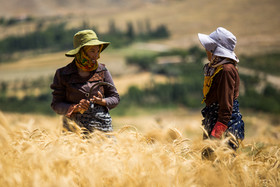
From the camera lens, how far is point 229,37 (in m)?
3.55

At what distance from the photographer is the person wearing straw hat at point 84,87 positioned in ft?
12.3

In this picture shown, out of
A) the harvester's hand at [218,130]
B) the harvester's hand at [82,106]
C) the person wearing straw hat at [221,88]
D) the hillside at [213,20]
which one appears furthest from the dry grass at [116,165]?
the hillside at [213,20]

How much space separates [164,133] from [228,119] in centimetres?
61

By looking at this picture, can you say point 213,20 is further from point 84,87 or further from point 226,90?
point 226,90

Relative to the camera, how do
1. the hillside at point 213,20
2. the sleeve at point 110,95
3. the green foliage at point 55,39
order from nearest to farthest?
the sleeve at point 110,95 < the green foliage at point 55,39 < the hillside at point 213,20

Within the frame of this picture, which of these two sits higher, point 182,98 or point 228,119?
point 228,119

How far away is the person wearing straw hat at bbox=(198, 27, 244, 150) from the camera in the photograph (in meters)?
3.37

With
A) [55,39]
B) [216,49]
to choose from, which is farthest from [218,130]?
[55,39]

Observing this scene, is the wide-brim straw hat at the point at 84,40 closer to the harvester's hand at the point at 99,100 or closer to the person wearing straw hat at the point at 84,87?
the person wearing straw hat at the point at 84,87

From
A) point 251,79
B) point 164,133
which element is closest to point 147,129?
point 164,133

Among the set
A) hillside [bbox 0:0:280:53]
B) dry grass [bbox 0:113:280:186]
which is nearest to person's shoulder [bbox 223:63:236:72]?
dry grass [bbox 0:113:280:186]

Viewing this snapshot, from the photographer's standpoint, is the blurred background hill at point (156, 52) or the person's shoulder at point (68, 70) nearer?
the person's shoulder at point (68, 70)

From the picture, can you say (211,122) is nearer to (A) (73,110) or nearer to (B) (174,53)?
(A) (73,110)

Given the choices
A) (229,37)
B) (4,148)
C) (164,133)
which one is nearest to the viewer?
(4,148)
